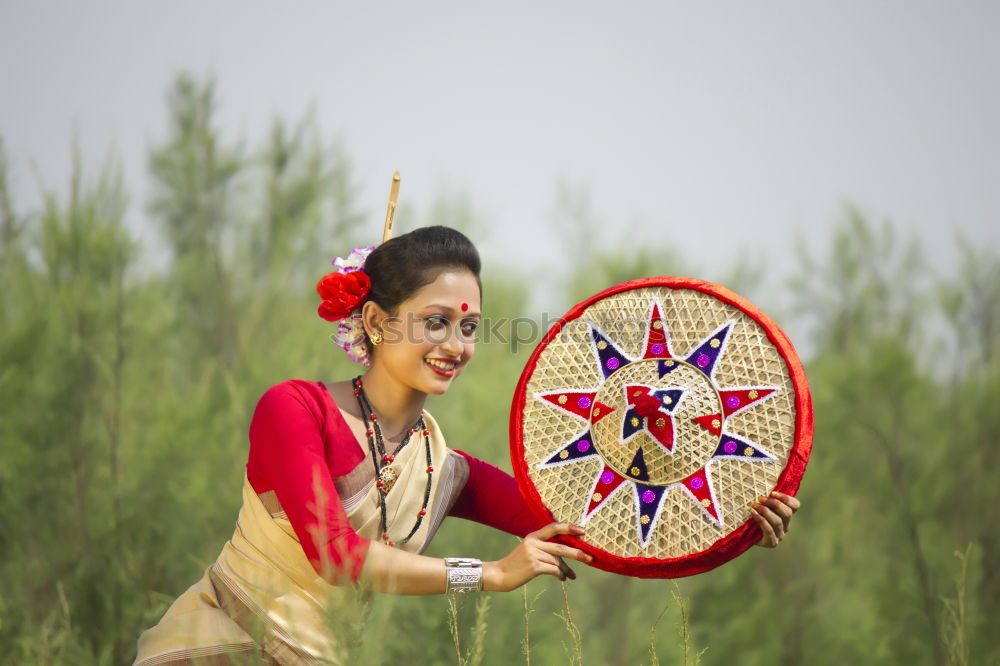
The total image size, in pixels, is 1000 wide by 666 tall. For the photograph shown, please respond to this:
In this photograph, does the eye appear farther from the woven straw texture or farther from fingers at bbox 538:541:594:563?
fingers at bbox 538:541:594:563

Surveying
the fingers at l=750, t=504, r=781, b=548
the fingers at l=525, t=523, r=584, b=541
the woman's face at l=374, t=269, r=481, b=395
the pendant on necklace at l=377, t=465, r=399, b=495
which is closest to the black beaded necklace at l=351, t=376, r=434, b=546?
the pendant on necklace at l=377, t=465, r=399, b=495

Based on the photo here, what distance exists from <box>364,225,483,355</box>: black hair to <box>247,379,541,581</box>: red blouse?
29 centimetres

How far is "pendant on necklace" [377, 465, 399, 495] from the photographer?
2.32 m

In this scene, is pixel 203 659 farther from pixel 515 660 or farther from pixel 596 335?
pixel 515 660

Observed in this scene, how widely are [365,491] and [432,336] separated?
0.40 meters

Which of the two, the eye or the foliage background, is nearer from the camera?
the eye

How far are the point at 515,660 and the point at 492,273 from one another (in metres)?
3.16

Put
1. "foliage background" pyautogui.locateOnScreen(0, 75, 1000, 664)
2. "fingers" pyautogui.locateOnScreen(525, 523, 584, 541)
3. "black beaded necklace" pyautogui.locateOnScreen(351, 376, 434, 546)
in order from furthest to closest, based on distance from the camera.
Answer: "foliage background" pyautogui.locateOnScreen(0, 75, 1000, 664)
"black beaded necklace" pyautogui.locateOnScreen(351, 376, 434, 546)
"fingers" pyautogui.locateOnScreen(525, 523, 584, 541)

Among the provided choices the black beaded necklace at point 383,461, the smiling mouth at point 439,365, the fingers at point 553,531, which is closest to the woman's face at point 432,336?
the smiling mouth at point 439,365

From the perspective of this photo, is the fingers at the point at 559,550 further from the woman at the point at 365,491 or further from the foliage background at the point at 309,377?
the foliage background at the point at 309,377

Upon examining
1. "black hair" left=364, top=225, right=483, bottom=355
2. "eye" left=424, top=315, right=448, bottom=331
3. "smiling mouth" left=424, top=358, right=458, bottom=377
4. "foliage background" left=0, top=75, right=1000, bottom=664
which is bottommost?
"foliage background" left=0, top=75, right=1000, bottom=664

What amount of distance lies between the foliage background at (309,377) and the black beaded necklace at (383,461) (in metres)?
2.14

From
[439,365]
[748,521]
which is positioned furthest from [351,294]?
[748,521]

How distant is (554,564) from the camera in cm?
210
